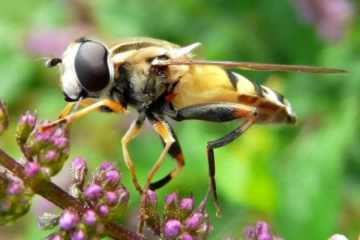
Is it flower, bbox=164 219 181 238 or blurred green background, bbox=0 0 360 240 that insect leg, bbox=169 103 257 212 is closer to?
flower, bbox=164 219 181 238

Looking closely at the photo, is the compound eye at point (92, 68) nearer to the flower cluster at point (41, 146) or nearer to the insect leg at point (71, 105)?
the insect leg at point (71, 105)

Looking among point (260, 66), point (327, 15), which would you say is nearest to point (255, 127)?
point (327, 15)

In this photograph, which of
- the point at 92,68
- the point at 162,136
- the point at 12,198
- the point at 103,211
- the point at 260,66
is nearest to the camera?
the point at 12,198

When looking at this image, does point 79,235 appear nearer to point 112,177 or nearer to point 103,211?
point 103,211

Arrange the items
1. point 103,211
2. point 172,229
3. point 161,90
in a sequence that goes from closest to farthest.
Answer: point 103,211 < point 172,229 < point 161,90

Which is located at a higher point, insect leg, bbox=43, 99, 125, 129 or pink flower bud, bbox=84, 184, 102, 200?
insect leg, bbox=43, 99, 125, 129

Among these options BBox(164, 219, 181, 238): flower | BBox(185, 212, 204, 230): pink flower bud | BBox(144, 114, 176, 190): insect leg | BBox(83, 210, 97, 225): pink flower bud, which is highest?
BBox(83, 210, 97, 225): pink flower bud

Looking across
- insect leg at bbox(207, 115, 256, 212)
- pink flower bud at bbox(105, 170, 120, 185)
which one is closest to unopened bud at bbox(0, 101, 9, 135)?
pink flower bud at bbox(105, 170, 120, 185)
